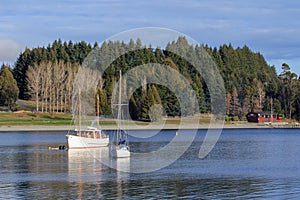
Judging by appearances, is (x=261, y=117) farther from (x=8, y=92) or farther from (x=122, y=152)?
(x=122, y=152)

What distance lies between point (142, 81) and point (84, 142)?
56.3 m

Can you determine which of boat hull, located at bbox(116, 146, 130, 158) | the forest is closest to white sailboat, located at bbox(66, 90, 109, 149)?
boat hull, located at bbox(116, 146, 130, 158)

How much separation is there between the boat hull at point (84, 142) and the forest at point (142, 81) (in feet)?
143

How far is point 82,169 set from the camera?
50.3 m

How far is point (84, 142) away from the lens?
2835 inches

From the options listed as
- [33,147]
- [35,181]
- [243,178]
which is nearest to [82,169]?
[35,181]

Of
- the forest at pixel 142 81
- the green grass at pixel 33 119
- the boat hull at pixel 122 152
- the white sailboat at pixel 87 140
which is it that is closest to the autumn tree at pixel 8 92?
the forest at pixel 142 81

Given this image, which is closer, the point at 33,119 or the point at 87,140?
the point at 87,140

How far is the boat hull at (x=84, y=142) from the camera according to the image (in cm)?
7125

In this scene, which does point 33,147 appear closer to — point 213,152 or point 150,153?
point 150,153

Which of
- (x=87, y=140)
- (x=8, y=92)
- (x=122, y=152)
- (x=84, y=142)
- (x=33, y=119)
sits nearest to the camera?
(x=122, y=152)

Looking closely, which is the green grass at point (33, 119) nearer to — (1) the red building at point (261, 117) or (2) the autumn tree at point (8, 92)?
(2) the autumn tree at point (8, 92)

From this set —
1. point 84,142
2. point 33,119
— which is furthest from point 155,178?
point 33,119

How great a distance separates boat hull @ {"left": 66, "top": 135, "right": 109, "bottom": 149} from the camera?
234 ft
